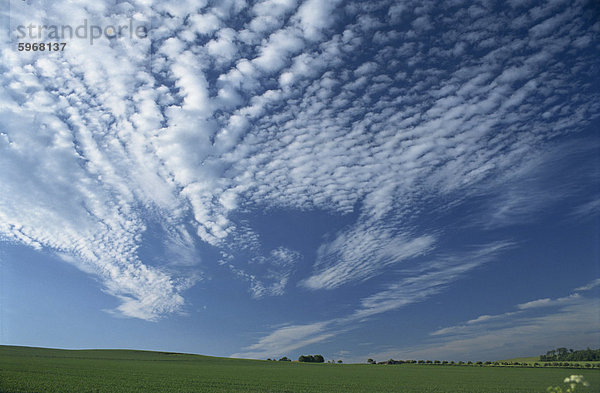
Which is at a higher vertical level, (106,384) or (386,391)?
(106,384)

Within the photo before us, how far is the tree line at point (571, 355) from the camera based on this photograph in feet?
445

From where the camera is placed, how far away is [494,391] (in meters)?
38.2

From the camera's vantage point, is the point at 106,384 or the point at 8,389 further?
the point at 106,384

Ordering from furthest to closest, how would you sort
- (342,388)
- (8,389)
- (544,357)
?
1. (544,357)
2. (342,388)
3. (8,389)

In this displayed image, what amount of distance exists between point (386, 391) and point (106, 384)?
88.7ft

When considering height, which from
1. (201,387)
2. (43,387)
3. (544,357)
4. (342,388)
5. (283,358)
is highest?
(43,387)

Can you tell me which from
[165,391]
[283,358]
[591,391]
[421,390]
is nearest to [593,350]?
[283,358]

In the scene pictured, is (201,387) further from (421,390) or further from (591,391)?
(591,391)

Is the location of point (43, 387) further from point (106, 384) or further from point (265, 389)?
point (265, 389)

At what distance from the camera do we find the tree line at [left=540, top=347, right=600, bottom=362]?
135750mm

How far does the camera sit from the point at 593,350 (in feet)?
462

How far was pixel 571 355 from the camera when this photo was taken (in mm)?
143500

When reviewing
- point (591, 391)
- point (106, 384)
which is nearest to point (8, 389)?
point (106, 384)

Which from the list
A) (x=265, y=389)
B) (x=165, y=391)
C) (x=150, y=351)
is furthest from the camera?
(x=150, y=351)
